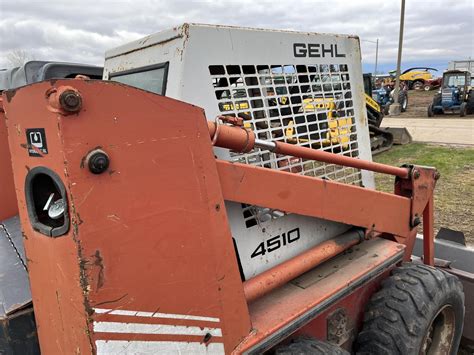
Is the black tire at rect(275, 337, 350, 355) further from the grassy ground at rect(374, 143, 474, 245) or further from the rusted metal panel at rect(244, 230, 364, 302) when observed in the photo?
the grassy ground at rect(374, 143, 474, 245)

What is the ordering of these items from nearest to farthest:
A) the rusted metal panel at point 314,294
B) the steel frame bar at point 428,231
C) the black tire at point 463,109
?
the rusted metal panel at point 314,294 < the steel frame bar at point 428,231 < the black tire at point 463,109

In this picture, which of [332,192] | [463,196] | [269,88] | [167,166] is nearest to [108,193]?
[167,166]

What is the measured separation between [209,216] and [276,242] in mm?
660

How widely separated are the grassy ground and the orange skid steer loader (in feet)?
11.0

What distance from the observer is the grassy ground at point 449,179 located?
18.8ft

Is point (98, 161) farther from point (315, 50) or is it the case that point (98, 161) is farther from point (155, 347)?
point (315, 50)

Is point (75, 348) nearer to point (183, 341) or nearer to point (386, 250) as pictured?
point (183, 341)

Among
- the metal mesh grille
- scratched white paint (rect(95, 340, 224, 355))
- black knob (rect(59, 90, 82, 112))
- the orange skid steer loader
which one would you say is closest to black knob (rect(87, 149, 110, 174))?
the orange skid steer loader

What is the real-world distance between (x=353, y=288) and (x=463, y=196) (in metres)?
5.58

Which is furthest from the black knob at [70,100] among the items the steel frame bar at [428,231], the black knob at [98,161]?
the steel frame bar at [428,231]

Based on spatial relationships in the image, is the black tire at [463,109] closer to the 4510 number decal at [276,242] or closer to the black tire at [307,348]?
the 4510 number decal at [276,242]

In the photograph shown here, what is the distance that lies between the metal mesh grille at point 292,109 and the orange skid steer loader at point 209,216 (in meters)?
0.01

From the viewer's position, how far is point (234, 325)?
5.27 feet

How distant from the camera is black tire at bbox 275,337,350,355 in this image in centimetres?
177
